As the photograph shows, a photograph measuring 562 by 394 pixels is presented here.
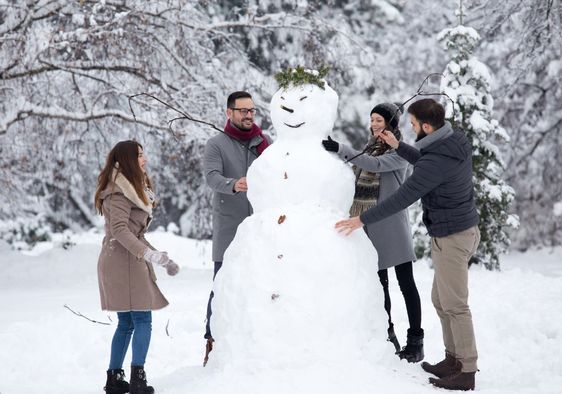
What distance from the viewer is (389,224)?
196 inches

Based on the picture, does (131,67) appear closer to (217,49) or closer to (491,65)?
(217,49)

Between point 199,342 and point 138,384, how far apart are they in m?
2.19

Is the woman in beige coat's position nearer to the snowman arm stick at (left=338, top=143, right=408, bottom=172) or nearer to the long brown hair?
the long brown hair

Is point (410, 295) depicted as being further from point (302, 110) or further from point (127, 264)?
point (127, 264)

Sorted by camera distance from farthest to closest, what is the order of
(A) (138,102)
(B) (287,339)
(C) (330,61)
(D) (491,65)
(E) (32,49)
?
(D) (491,65) → (C) (330,61) → (A) (138,102) → (E) (32,49) → (B) (287,339)

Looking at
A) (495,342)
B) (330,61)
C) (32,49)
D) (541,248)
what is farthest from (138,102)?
(541,248)

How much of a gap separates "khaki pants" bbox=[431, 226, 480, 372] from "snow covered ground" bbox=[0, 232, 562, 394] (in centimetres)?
28

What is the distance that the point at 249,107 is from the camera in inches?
205

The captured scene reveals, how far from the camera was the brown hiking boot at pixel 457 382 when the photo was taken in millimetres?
4285

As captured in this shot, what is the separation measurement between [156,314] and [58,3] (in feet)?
16.1

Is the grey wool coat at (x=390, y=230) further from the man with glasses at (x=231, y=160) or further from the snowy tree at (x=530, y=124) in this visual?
the snowy tree at (x=530, y=124)

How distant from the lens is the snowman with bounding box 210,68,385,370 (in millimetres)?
4156

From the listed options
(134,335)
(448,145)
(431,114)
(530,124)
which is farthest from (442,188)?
(530,124)

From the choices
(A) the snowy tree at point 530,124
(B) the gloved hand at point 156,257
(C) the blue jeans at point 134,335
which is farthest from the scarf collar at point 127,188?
(A) the snowy tree at point 530,124
